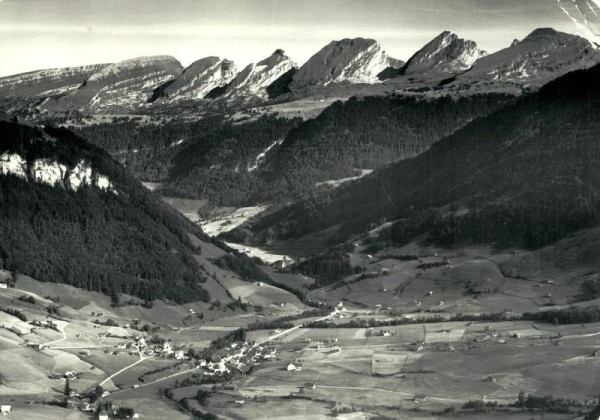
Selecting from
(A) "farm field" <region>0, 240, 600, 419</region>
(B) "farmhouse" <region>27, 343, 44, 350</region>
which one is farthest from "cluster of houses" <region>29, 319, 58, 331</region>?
(B) "farmhouse" <region>27, 343, 44, 350</region>

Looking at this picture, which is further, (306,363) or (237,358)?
(237,358)

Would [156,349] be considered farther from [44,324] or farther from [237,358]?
[44,324]

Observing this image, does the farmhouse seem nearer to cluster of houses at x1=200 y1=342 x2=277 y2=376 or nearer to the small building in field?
cluster of houses at x1=200 y1=342 x2=277 y2=376

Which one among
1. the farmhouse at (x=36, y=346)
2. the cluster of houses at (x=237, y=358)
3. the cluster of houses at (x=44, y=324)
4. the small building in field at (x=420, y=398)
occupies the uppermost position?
the cluster of houses at (x=44, y=324)

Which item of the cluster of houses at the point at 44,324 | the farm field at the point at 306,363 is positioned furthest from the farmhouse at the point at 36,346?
the cluster of houses at the point at 44,324

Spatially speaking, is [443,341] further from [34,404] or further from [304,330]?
[34,404]

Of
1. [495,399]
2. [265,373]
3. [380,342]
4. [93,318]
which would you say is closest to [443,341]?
[380,342]

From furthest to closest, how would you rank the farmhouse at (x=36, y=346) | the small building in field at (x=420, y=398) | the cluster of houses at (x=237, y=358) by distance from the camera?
the farmhouse at (x=36, y=346) → the cluster of houses at (x=237, y=358) → the small building in field at (x=420, y=398)

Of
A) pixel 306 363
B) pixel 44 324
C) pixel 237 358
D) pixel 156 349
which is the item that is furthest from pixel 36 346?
pixel 306 363

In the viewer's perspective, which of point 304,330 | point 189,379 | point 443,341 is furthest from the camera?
point 304,330

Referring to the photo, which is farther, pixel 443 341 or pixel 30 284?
pixel 30 284

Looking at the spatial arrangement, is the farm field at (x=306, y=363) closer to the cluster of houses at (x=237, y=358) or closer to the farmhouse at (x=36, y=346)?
the cluster of houses at (x=237, y=358)
